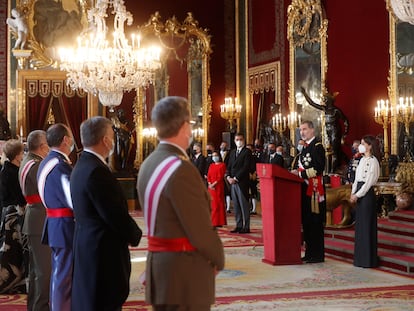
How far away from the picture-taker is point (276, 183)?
8.88 meters

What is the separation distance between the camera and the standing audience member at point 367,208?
28.5 ft

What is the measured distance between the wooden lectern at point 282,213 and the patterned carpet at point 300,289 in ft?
A: 0.62

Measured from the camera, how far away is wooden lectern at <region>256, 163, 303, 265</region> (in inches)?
350

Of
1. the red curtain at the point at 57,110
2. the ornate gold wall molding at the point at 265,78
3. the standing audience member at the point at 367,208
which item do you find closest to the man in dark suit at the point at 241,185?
the standing audience member at the point at 367,208

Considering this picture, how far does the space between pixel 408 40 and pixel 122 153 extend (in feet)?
25.1

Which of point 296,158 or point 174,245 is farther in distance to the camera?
point 296,158

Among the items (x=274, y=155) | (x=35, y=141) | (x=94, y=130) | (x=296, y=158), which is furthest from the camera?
(x=274, y=155)

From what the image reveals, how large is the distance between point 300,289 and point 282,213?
5.32 ft

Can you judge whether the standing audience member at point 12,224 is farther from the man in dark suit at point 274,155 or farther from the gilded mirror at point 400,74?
the man in dark suit at point 274,155

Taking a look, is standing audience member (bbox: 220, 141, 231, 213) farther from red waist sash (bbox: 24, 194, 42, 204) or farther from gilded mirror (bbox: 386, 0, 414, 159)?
red waist sash (bbox: 24, 194, 42, 204)


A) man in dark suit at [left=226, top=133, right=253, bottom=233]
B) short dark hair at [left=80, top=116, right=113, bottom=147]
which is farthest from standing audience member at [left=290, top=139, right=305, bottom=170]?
short dark hair at [left=80, top=116, right=113, bottom=147]

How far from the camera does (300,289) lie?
293 inches

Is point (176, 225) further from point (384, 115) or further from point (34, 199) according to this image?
point (384, 115)

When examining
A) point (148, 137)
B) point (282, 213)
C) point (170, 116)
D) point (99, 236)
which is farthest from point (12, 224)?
point (148, 137)
